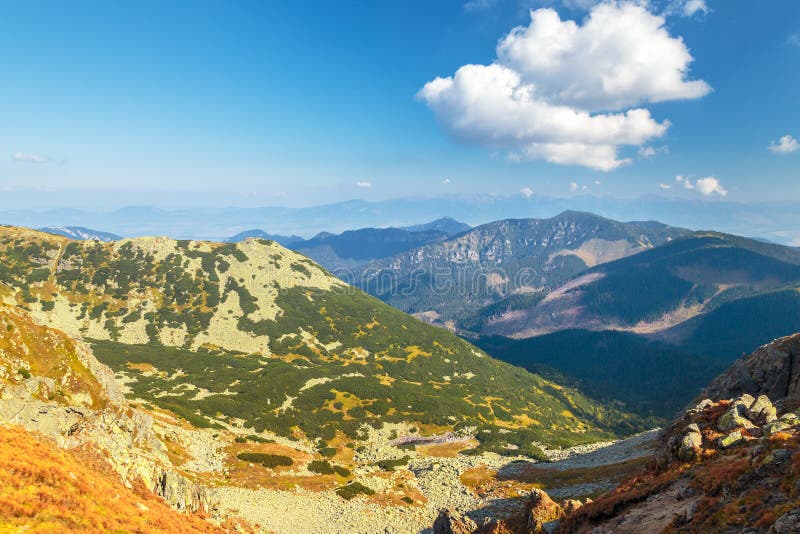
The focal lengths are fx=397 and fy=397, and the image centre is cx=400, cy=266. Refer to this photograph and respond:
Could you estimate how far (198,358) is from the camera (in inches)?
5423

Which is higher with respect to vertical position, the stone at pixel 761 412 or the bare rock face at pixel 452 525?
the stone at pixel 761 412

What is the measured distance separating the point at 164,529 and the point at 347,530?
27.8 m

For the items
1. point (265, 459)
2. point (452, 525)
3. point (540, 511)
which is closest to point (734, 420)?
point (540, 511)

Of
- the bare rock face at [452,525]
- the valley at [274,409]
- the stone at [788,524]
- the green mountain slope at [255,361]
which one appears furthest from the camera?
the green mountain slope at [255,361]

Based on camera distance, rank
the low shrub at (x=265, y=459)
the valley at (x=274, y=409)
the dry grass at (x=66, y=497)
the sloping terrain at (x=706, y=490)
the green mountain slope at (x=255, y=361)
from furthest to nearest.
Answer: the green mountain slope at (x=255, y=361) → the low shrub at (x=265, y=459) → the valley at (x=274, y=409) → the sloping terrain at (x=706, y=490) → the dry grass at (x=66, y=497)

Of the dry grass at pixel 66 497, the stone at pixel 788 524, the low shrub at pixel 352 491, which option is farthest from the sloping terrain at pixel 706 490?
the dry grass at pixel 66 497

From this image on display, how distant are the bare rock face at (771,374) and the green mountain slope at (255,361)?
51.1 meters

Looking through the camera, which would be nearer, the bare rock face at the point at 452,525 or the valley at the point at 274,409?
the bare rock face at the point at 452,525

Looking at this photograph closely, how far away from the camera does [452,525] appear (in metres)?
38.7

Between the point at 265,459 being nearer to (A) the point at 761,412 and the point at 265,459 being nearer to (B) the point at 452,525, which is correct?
(B) the point at 452,525

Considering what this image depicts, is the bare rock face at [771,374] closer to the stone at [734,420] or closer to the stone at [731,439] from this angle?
the stone at [734,420]

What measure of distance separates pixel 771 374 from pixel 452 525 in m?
60.5

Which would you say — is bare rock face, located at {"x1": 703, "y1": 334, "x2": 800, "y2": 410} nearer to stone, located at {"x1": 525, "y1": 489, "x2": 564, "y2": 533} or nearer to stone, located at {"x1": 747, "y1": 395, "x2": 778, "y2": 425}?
stone, located at {"x1": 747, "y1": 395, "x2": 778, "y2": 425}

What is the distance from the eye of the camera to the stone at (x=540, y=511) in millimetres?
32594
